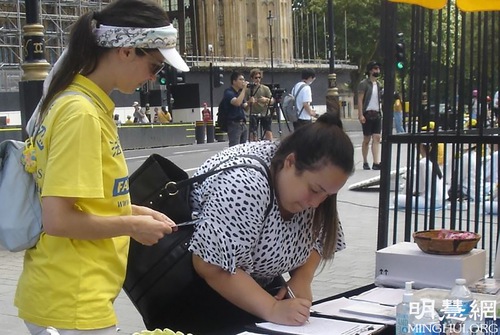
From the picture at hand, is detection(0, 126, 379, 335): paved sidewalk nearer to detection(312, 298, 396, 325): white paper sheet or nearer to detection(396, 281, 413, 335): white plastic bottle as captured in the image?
detection(312, 298, 396, 325): white paper sheet

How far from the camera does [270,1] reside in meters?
59.2

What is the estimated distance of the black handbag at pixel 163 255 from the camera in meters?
2.94

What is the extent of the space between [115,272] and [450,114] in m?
3.74

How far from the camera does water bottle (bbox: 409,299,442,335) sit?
238 centimetres

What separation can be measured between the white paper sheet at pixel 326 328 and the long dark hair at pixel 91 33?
1.09m

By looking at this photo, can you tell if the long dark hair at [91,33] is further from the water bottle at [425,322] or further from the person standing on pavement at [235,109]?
the person standing on pavement at [235,109]

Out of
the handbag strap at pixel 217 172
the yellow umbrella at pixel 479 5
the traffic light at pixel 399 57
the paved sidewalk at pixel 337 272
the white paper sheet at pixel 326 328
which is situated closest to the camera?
the white paper sheet at pixel 326 328

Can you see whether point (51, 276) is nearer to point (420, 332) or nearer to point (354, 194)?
point (420, 332)

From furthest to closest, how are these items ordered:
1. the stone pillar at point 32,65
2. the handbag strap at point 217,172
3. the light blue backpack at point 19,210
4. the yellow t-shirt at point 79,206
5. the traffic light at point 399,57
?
the stone pillar at point 32,65 → the traffic light at point 399,57 → the handbag strap at point 217,172 → the light blue backpack at point 19,210 → the yellow t-shirt at point 79,206

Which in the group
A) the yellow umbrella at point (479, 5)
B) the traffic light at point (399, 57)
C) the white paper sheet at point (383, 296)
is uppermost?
the yellow umbrella at point (479, 5)

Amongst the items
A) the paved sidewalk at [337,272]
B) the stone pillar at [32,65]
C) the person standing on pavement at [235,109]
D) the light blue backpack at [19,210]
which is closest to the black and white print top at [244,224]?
the light blue backpack at [19,210]

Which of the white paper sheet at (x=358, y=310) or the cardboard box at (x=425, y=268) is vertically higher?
the cardboard box at (x=425, y=268)

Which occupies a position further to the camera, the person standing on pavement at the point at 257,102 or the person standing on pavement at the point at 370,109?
the person standing on pavement at the point at 257,102

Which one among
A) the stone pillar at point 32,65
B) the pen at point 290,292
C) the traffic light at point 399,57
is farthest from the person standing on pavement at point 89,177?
the stone pillar at point 32,65
